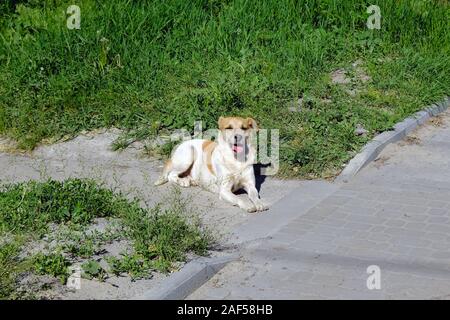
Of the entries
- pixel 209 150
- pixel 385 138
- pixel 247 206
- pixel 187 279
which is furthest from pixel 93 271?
pixel 385 138

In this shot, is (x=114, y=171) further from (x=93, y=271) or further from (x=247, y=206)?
(x=93, y=271)

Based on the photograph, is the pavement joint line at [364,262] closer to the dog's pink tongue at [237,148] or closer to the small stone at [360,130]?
the dog's pink tongue at [237,148]

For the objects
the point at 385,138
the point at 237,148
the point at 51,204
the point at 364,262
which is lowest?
the point at 364,262

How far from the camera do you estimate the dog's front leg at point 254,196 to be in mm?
9070

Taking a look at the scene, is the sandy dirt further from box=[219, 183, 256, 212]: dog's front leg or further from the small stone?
the small stone

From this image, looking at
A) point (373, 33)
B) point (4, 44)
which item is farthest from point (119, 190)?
point (373, 33)

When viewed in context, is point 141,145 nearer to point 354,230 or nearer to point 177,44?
point 177,44

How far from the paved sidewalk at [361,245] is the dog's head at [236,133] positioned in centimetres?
68

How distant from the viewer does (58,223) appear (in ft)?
28.0

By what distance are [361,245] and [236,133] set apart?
191cm

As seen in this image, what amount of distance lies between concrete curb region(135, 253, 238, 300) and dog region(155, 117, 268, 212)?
1436 mm

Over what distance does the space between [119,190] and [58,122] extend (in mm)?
2178

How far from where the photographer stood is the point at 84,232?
8.18 meters

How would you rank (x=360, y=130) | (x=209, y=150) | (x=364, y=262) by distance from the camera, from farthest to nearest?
(x=360, y=130)
(x=209, y=150)
(x=364, y=262)
